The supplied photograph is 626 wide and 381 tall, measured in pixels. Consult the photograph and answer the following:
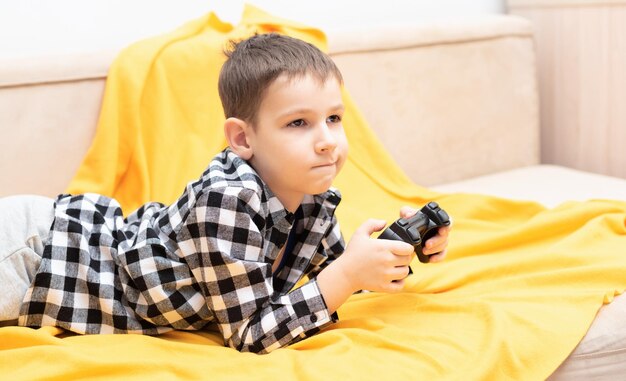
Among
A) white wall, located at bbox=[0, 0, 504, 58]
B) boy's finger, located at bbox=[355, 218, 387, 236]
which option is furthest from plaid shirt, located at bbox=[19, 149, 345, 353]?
white wall, located at bbox=[0, 0, 504, 58]

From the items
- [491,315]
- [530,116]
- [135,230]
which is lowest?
[530,116]

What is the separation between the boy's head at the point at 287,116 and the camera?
118 centimetres

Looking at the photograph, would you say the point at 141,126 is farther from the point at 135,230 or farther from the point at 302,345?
the point at 302,345

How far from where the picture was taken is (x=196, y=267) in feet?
3.85

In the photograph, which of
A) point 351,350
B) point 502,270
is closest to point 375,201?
point 502,270

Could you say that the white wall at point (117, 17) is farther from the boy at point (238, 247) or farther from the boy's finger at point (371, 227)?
the boy's finger at point (371, 227)

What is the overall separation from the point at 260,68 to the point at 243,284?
12.1 inches

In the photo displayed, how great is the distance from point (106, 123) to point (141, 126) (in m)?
0.07

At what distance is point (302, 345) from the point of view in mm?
1144

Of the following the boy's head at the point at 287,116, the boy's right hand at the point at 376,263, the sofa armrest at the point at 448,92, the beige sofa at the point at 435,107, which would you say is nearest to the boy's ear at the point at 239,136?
the boy's head at the point at 287,116

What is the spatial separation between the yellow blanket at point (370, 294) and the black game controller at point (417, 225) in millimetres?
128

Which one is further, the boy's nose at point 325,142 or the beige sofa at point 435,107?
the beige sofa at point 435,107

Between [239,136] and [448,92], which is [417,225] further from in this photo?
[448,92]

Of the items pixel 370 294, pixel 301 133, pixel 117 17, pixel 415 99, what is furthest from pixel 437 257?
pixel 117 17
